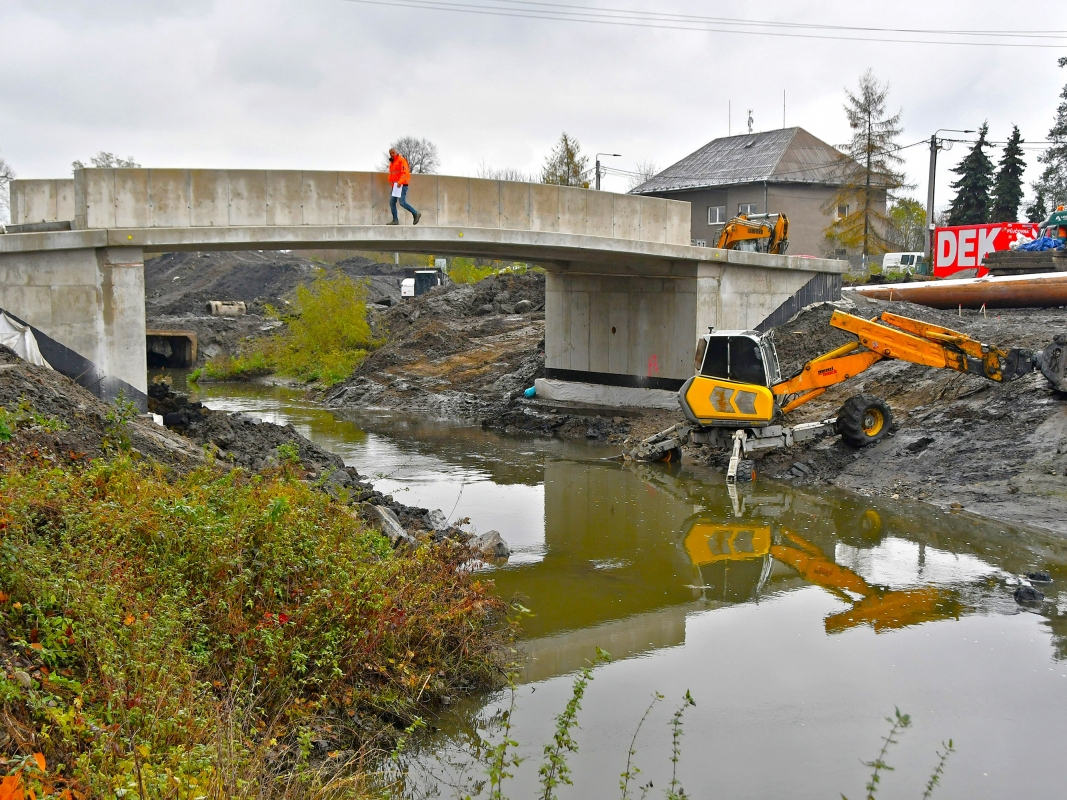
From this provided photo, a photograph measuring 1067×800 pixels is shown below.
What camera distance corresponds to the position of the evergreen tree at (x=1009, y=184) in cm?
4828

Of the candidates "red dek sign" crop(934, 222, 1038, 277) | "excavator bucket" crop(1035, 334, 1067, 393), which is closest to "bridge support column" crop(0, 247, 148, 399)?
"excavator bucket" crop(1035, 334, 1067, 393)

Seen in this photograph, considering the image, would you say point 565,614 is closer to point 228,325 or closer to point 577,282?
point 577,282

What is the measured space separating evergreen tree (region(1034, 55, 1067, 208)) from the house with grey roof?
1372 centimetres

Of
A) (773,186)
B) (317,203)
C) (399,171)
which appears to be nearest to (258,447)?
(317,203)

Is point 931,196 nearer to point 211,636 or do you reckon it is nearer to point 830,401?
point 830,401

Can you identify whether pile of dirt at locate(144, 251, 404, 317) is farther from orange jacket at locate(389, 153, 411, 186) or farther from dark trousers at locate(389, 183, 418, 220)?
orange jacket at locate(389, 153, 411, 186)

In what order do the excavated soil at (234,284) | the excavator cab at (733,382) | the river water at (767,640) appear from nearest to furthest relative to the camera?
the river water at (767,640) < the excavator cab at (733,382) < the excavated soil at (234,284)

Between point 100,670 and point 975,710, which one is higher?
point 100,670

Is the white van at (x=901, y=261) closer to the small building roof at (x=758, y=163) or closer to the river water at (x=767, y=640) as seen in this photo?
the small building roof at (x=758, y=163)

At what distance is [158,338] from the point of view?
1572 inches

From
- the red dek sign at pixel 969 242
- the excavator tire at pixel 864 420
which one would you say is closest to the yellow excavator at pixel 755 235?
the excavator tire at pixel 864 420

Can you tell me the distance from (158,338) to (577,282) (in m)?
21.6

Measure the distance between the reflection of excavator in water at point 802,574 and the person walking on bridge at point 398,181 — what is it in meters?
8.01

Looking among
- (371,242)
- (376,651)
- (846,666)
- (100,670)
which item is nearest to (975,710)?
(846,666)
